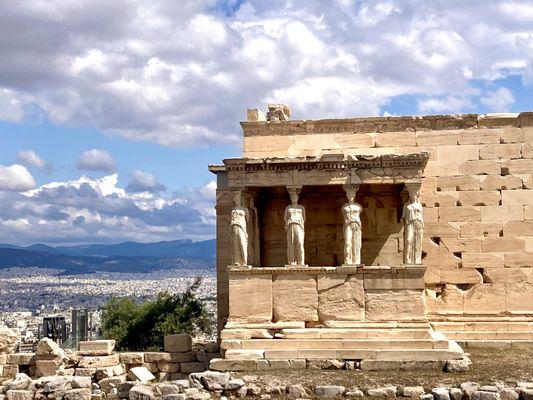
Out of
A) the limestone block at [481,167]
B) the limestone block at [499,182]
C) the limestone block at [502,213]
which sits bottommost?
the limestone block at [502,213]

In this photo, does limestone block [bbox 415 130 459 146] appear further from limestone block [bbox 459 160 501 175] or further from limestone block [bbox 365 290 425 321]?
limestone block [bbox 365 290 425 321]

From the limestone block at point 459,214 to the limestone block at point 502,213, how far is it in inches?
5.7

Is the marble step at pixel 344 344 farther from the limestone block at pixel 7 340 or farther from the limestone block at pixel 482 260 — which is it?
the limestone block at pixel 7 340

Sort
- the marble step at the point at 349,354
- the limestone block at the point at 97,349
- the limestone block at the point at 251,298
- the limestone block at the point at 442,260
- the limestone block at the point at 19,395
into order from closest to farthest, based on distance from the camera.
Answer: the limestone block at the point at 19,395, the marble step at the point at 349,354, the limestone block at the point at 251,298, the limestone block at the point at 442,260, the limestone block at the point at 97,349

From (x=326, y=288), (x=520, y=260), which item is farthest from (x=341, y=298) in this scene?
(x=520, y=260)

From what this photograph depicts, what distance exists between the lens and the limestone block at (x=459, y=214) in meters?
18.9

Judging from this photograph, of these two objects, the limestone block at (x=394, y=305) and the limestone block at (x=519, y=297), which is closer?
the limestone block at (x=394, y=305)

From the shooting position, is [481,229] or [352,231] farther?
[481,229]

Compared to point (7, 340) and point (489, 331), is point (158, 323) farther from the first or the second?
point (489, 331)

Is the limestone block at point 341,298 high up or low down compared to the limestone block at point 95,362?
up

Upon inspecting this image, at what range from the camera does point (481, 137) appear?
62.6 ft

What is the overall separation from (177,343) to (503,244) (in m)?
7.39

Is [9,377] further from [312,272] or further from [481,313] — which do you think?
[481,313]

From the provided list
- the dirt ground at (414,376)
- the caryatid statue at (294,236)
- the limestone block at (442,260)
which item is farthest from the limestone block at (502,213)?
the caryatid statue at (294,236)
